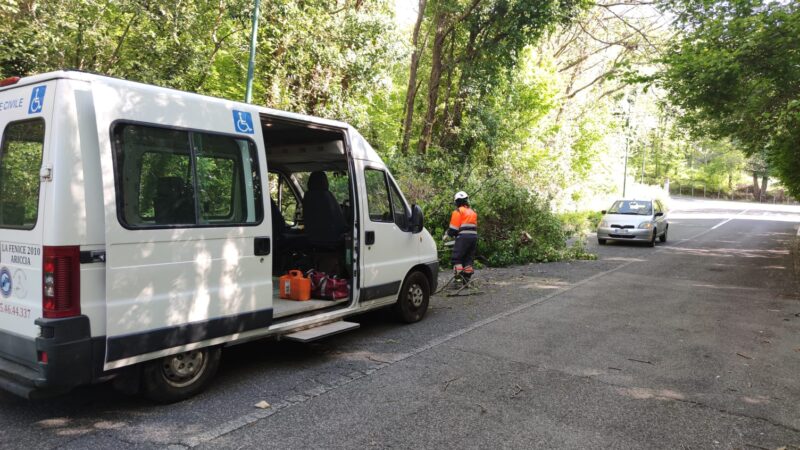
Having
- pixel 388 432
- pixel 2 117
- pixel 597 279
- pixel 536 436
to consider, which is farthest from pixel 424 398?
pixel 597 279

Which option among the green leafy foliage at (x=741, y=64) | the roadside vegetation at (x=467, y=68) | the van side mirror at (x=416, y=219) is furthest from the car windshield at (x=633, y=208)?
the van side mirror at (x=416, y=219)

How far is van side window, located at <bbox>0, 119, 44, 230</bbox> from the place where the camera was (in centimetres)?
369

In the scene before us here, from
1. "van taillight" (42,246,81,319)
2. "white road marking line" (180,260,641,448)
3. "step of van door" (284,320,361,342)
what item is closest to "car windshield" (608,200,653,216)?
"white road marking line" (180,260,641,448)

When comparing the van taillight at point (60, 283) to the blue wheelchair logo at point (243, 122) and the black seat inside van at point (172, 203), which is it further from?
the blue wheelchair logo at point (243, 122)

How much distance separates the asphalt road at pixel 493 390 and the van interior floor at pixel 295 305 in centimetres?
51

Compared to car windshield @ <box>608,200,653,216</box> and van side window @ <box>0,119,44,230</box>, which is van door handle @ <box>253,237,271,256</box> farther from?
car windshield @ <box>608,200,653,216</box>

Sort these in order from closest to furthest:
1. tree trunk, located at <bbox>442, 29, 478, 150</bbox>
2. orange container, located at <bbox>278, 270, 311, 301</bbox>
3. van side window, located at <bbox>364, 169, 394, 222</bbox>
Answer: orange container, located at <bbox>278, 270, 311, 301</bbox>, van side window, located at <bbox>364, 169, 394, 222</bbox>, tree trunk, located at <bbox>442, 29, 478, 150</bbox>

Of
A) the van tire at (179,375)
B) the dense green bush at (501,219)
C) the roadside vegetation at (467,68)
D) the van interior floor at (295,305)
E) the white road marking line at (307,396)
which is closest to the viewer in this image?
the white road marking line at (307,396)

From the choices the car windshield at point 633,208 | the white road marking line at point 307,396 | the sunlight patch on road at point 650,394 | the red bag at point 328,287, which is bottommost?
the sunlight patch on road at point 650,394

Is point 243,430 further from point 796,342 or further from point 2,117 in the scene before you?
point 796,342

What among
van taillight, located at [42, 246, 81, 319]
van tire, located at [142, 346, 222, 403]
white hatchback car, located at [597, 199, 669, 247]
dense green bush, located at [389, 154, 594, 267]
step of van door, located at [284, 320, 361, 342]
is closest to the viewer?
van taillight, located at [42, 246, 81, 319]

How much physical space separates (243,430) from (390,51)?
13315mm

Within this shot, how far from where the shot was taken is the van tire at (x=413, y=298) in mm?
6863

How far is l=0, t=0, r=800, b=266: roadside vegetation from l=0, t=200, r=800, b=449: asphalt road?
5.30 metres
